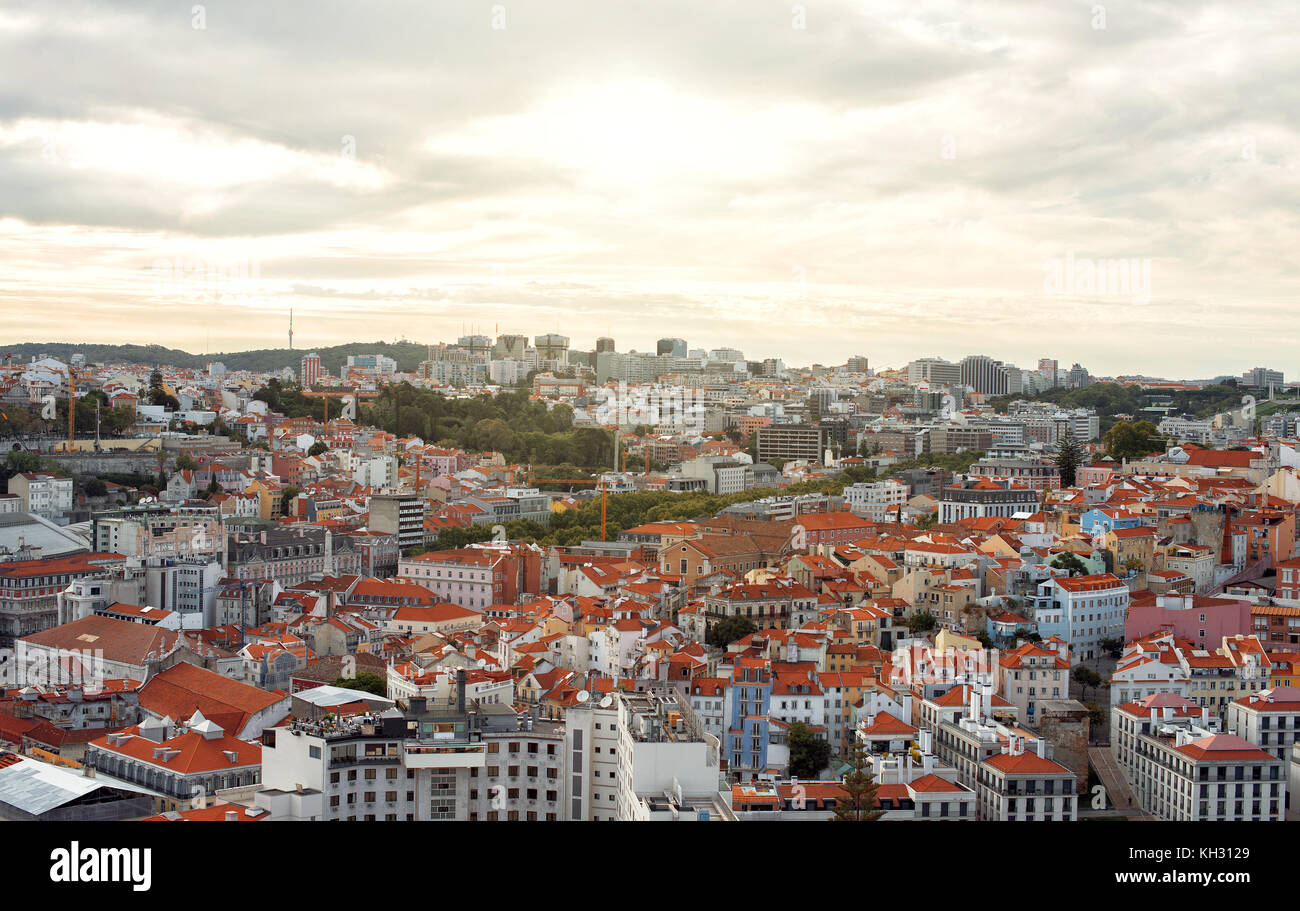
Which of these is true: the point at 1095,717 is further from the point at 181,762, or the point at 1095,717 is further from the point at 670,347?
the point at 670,347

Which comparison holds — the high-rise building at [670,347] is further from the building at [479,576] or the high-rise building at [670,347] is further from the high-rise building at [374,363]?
A: the building at [479,576]

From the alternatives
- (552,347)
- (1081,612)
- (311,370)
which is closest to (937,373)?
(552,347)

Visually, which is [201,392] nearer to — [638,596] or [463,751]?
[638,596]

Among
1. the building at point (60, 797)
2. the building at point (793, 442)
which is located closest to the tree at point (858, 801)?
the building at point (60, 797)

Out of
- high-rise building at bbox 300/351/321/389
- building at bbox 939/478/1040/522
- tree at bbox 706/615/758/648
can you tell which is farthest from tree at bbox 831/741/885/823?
high-rise building at bbox 300/351/321/389

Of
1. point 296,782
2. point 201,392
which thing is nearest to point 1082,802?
point 296,782
